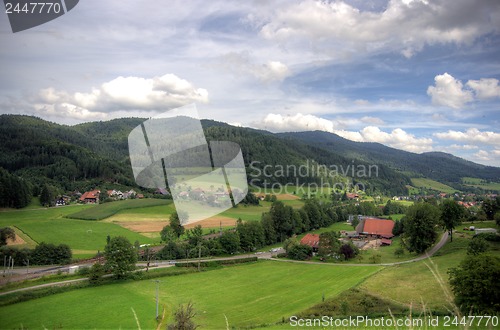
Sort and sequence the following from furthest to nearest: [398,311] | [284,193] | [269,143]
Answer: [269,143], [284,193], [398,311]

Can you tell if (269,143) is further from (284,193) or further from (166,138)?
(166,138)

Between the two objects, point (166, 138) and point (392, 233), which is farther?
point (392, 233)

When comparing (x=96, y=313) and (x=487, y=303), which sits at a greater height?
(x=487, y=303)

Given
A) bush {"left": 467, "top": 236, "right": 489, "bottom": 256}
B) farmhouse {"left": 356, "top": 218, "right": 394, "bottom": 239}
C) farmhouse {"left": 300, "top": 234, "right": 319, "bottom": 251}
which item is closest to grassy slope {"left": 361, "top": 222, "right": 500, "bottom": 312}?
bush {"left": 467, "top": 236, "right": 489, "bottom": 256}

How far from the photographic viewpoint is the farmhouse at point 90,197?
7705 cm

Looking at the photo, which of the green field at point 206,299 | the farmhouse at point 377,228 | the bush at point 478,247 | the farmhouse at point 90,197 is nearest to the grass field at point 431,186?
the farmhouse at point 377,228

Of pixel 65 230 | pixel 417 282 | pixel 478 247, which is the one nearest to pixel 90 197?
pixel 65 230

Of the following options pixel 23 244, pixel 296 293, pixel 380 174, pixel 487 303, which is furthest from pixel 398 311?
pixel 380 174

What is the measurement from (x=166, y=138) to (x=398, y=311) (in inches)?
653

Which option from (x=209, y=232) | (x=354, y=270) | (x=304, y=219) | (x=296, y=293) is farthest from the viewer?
(x=304, y=219)

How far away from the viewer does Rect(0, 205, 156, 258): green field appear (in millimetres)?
43341

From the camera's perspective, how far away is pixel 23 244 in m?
40.3

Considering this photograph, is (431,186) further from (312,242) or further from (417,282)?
(417,282)

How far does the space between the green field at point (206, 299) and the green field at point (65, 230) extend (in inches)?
582
